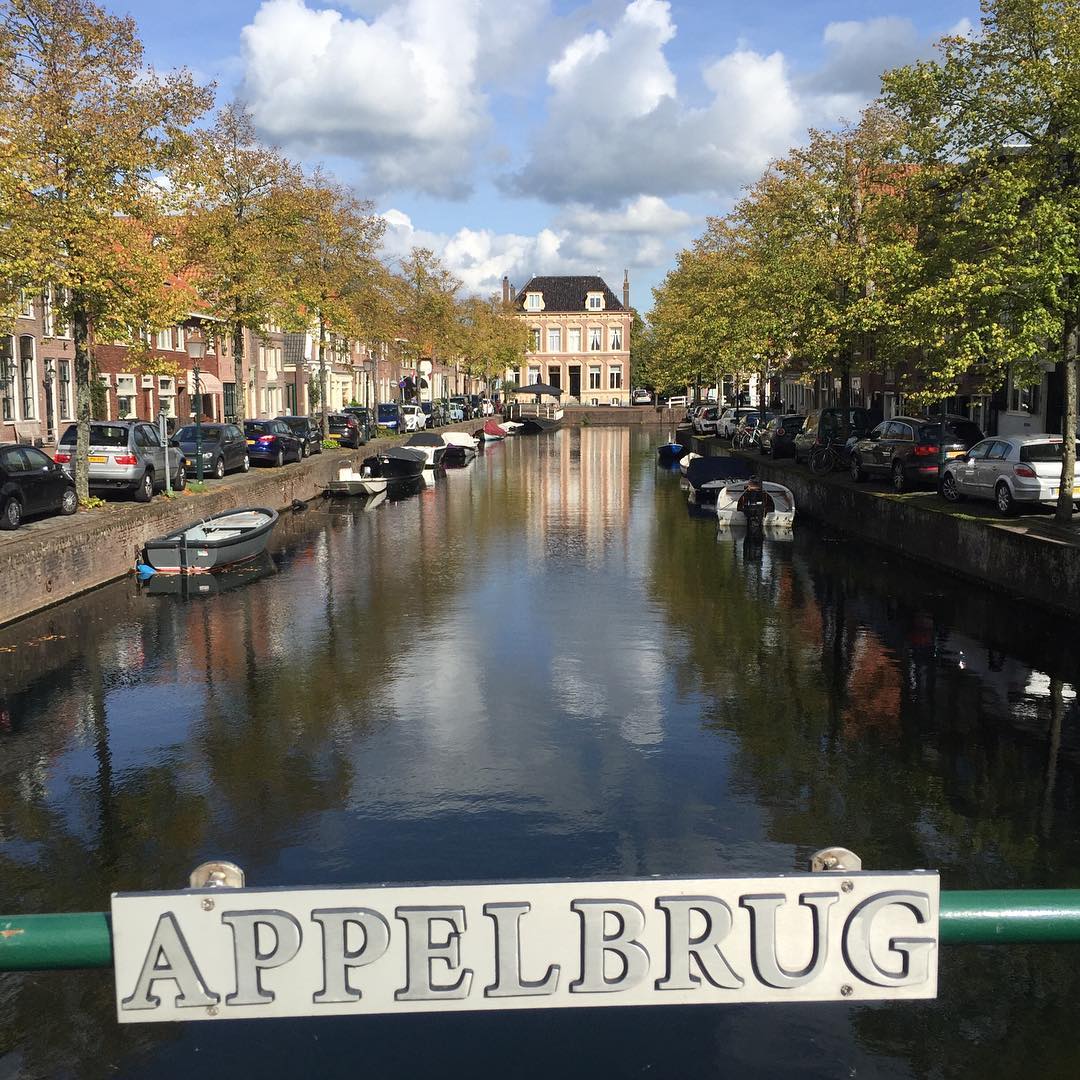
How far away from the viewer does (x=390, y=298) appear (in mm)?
64812

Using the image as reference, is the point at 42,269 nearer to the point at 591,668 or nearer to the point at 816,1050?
the point at 591,668

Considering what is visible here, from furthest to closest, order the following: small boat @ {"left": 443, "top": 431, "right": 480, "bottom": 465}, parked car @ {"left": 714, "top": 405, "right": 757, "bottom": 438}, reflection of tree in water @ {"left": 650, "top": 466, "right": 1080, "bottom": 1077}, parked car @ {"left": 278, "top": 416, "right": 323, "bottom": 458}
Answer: parked car @ {"left": 714, "top": 405, "right": 757, "bottom": 438} → small boat @ {"left": 443, "top": 431, "right": 480, "bottom": 465} → parked car @ {"left": 278, "top": 416, "right": 323, "bottom": 458} → reflection of tree in water @ {"left": 650, "top": 466, "right": 1080, "bottom": 1077}

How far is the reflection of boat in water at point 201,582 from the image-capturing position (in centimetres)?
2245

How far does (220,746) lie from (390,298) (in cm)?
5400

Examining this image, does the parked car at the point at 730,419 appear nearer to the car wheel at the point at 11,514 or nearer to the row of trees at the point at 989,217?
the row of trees at the point at 989,217

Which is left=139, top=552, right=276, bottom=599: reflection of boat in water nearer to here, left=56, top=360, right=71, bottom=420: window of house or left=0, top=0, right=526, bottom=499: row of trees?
left=0, top=0, right=526, bottom=499: row of trees

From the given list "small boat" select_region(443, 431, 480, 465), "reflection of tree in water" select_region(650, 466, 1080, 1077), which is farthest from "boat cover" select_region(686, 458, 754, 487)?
"small boat" select_region(443, 431, 480, 465)

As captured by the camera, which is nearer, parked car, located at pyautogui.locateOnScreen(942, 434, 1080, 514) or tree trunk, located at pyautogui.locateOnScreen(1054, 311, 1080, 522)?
tree trunk, located at pyautogui.locateOnScreen(1054, 311, 1080, 522)

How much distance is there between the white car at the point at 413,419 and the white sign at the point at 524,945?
68914 mm

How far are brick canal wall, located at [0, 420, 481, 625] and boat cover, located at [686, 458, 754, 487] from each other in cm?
1472

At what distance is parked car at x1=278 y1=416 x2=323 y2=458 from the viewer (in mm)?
48188

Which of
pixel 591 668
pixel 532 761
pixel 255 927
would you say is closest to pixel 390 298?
pixel 591 668

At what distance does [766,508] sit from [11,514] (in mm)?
19869

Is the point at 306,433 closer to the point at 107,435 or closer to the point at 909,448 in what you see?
the point at 107,435
